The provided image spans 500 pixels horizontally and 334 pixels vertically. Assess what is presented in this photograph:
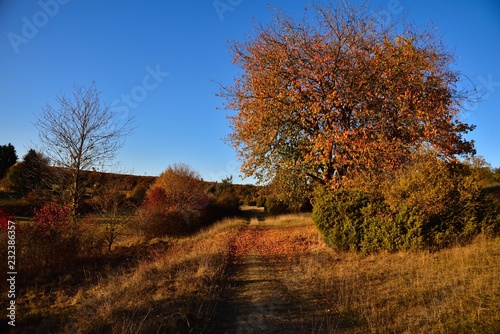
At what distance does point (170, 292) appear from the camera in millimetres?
6504

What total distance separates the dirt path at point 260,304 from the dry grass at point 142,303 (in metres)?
0.34

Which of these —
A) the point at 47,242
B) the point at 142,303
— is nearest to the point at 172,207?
the point at 47,242

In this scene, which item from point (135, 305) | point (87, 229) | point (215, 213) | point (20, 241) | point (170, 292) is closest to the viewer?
point (135, 305)

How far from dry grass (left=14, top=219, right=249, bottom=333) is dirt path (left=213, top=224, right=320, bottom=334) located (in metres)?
0.34

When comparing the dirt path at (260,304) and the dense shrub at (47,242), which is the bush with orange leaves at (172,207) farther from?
the dirt path at (260,304)

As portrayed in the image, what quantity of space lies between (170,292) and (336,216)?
6.78 meters

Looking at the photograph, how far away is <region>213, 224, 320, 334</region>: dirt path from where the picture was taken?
5066 millimetres

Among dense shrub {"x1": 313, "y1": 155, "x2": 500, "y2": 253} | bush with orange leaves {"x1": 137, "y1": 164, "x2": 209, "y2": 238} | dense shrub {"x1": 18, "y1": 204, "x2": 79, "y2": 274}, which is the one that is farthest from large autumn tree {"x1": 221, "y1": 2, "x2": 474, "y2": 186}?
bush with orange leaves {"x1": 137, "y1": 164, "x2": 209, "y2": 238}

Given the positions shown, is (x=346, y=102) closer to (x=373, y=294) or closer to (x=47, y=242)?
(x=373, y=294)

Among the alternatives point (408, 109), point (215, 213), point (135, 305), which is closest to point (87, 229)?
point (135, 305)

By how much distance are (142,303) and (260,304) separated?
2291 mm

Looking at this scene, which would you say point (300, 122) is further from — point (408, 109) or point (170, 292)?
point (170, 292)

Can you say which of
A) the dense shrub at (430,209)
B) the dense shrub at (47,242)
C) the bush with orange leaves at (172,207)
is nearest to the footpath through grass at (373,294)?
the dense shrub at (430,209)

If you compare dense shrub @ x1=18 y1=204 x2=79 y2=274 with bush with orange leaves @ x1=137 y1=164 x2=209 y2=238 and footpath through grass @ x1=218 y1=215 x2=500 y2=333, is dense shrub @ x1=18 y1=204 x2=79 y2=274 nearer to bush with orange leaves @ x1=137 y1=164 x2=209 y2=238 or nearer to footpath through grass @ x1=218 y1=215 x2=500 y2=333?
footpath through grass @ x1=218 y1=215 x2=500 y2=333
